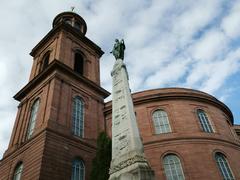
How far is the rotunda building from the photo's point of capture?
1642 cm

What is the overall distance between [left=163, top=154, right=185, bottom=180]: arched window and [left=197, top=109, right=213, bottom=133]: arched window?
11.5 feet

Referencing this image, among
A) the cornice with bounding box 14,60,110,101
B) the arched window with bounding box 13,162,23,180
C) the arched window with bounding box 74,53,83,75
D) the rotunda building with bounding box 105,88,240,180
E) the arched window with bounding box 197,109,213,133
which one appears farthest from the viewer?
the arched window with bounding box 74,53,83,75

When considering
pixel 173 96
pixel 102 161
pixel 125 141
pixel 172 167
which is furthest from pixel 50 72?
pixel 125 141

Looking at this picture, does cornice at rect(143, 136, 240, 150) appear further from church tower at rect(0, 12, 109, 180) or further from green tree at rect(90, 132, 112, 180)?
green tree at rect(90, 132, 112, 180)

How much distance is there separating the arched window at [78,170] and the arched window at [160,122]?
5909 millimetres

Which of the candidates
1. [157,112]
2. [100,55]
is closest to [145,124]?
[157,112]

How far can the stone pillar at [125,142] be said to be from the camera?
5.79m

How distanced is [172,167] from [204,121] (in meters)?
4.90

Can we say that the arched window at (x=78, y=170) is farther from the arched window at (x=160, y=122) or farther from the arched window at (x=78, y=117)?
the arched window at (x=160, y=122)

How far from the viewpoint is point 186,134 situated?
1788 cm

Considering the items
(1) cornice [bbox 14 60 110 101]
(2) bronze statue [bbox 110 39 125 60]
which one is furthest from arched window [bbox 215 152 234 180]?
(2) bronze statue [bbox 110 39 125 60]

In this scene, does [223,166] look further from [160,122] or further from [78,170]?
[78,170]

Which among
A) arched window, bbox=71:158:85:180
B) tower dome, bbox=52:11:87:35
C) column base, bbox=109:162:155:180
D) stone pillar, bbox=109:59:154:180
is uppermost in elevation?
tower dome, bbox=52:11:87:35

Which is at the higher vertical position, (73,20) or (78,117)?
(73,20)
